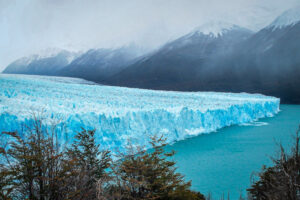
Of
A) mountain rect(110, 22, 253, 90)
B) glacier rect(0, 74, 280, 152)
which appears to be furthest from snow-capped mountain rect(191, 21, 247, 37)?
glacier rect(0, 74, 280, 152)

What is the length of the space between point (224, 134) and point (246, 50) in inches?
1575

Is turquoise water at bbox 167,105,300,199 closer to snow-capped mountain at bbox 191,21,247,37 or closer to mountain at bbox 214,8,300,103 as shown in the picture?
mountain at bbox 214,8,300,103

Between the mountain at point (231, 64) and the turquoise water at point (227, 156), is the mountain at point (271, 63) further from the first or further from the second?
the turquoise water at point (227, 156)

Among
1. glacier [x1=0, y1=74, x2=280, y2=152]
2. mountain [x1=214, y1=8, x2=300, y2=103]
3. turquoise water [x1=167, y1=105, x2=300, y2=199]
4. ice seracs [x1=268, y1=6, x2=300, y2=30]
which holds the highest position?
ice seracs [x1=268, y1=6, x2=300, y2=30]

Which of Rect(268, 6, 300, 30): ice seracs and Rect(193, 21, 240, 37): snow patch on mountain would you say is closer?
Rect(268, 6, 300, 30): ice seracs

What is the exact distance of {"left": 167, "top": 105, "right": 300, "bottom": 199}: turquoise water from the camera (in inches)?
263

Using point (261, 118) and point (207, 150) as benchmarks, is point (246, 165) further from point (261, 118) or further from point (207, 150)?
point (261, 118)

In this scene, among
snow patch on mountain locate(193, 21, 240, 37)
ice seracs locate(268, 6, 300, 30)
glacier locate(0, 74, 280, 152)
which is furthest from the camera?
snow patch on mountain locate(193, 21, 240, 37)

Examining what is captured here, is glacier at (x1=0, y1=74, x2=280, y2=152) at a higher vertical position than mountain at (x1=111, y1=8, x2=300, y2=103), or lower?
lower

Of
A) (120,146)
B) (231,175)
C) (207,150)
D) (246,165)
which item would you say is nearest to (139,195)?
(231,175)

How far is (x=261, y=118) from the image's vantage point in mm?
17734

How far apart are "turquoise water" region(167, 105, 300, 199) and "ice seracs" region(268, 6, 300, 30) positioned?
39594mm

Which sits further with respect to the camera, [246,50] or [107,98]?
[246,50]

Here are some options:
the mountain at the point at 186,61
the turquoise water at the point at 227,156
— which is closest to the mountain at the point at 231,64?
the mountain at the point at 186,61
